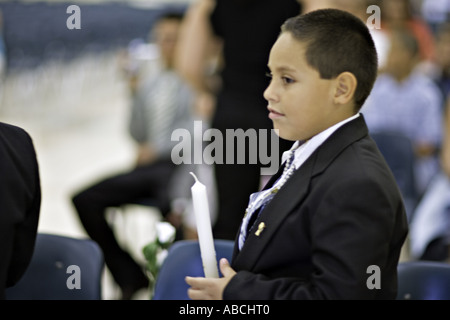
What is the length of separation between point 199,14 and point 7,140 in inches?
50.0

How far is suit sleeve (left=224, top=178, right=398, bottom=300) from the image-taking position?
3.21ft

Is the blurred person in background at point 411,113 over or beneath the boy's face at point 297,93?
beneath

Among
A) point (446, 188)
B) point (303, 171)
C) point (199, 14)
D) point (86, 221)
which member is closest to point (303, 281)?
point (303, 171)

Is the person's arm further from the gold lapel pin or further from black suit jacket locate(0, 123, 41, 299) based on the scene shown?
black suit jacket locate(0, 123, 41, 299)

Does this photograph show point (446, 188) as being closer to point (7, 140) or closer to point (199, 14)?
point (199, 14)

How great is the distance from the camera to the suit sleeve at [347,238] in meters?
0.98

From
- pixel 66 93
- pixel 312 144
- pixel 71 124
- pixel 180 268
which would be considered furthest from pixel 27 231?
pixel 66 93

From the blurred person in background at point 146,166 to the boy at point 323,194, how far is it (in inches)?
77.7

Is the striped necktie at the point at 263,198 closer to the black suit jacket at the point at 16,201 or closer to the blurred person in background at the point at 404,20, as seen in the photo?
the black suit jacket at the point at 16,201

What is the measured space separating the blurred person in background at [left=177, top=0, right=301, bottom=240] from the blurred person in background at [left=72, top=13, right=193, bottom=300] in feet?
2.29

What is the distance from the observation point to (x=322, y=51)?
1.05 m

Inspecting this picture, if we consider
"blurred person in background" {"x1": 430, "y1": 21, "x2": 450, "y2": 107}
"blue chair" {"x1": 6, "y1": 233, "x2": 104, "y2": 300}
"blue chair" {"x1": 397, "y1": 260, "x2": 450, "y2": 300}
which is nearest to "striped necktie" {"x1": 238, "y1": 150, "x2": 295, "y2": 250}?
"blue chair" {"x1": 397, "y1": 260, "x2": 450, "y2": 300}

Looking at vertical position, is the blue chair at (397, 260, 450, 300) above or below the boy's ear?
below

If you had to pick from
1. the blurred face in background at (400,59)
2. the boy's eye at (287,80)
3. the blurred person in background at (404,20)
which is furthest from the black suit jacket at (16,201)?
the blurred person in background at (404,20)
